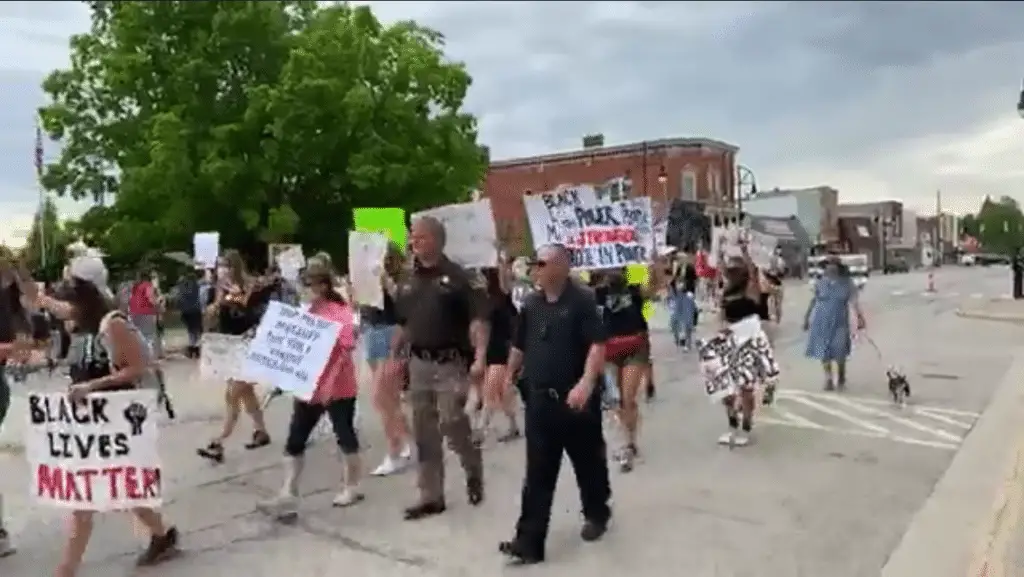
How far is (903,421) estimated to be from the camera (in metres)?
10.8

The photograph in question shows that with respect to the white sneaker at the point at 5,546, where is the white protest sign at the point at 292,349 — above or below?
above

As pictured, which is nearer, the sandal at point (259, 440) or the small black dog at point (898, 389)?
the sandal at point (259, 440)

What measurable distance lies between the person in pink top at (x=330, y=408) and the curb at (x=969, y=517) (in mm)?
3428

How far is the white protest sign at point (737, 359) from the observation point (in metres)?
9.33

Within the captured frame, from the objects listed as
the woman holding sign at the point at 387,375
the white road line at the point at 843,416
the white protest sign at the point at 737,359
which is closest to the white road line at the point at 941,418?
the white road line at the point at 843,416

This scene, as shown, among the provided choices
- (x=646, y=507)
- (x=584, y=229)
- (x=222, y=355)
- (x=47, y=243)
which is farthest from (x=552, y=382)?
(x=47, y=243)

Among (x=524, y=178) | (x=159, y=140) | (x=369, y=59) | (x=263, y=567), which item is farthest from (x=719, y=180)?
(x=263, y=567)

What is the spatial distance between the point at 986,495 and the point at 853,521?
3.70 ft

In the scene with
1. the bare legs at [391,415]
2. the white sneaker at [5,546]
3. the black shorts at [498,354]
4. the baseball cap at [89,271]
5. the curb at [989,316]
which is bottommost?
the curb at [989,316]

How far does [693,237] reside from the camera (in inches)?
2403

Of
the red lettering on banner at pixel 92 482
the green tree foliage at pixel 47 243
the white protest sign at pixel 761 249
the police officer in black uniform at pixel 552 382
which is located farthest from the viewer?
the green tree foliage at pixel 47 243

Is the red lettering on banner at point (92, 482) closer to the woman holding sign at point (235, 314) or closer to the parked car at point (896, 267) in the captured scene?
the woman holding sign at point (235, 314)

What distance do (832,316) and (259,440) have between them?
6.59 metres

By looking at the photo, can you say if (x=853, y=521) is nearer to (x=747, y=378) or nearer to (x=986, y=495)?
(x=986, y=495)
